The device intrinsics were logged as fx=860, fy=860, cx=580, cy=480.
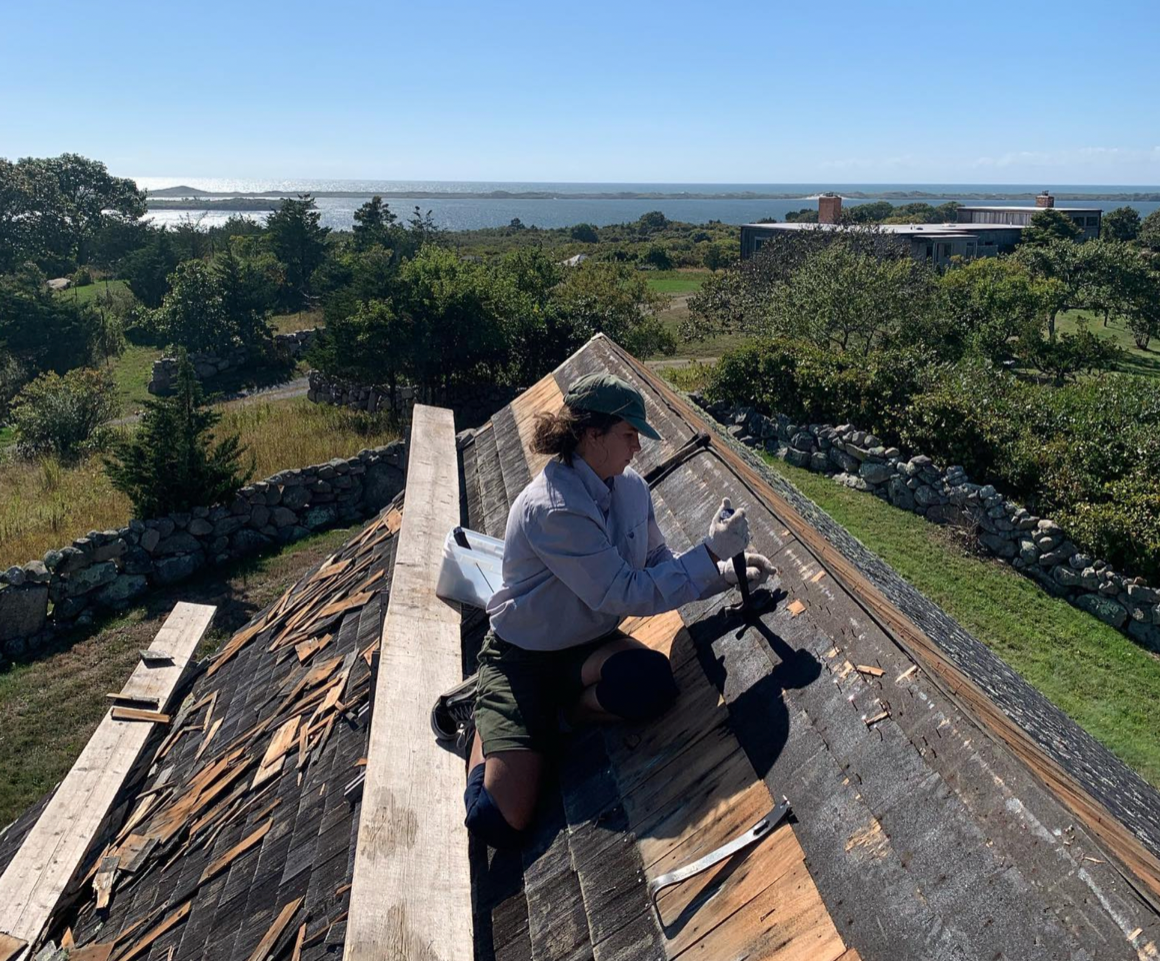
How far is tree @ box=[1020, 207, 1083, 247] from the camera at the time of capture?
188 feet

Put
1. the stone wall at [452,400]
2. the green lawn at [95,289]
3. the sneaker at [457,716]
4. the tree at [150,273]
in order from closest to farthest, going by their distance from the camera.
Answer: the sneaker at [457,716]
the stone wall at [452,400]
the tree at [150,273]
the green lawn at [95,289]

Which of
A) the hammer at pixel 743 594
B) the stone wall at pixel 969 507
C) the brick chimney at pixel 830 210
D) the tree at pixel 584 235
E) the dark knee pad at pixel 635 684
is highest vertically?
the hammer at pixel 743 594

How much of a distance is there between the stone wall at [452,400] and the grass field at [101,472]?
122 centimetres

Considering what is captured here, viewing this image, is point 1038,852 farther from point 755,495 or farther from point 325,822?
Result: point 325,822

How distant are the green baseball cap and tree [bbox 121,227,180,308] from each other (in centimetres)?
5058

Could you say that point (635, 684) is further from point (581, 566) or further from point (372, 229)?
point (372, 229)

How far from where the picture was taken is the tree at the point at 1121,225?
257 feet

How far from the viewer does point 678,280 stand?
62.2 m

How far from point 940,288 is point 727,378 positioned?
1323cm

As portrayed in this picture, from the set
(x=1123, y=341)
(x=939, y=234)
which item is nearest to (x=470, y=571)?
(x=1123, y=341)

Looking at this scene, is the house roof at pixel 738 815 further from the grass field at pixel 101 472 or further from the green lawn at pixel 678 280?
the green lawn at pixel 678 280

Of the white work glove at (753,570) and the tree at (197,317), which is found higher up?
the white work glove at (753,570)

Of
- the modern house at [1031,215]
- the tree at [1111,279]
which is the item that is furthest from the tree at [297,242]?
the modern house at [1031,215]

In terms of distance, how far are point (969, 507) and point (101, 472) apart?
57.6 ft
